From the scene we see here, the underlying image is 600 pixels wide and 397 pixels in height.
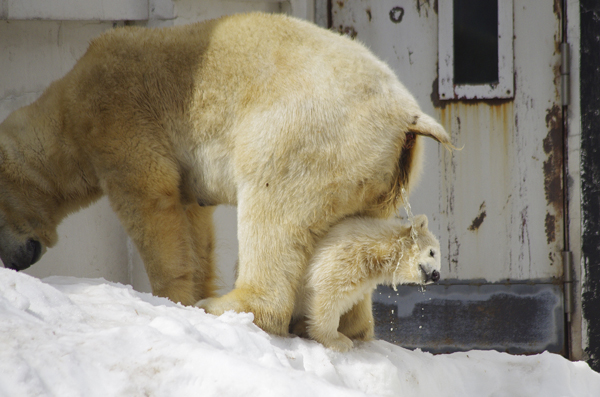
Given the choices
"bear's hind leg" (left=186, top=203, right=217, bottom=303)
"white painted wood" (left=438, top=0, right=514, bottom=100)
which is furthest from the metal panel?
"bear's hind leg" (left=186, top=203, right=217, bottom=303)

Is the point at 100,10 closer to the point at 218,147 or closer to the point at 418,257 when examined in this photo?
the point at 218,147

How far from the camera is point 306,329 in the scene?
9.71 feet

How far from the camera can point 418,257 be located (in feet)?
9.05

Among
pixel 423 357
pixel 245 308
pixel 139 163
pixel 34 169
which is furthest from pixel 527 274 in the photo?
pixel 34 169

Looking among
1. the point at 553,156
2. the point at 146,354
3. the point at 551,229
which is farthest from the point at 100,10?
the point at 551,229

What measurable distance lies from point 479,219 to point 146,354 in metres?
3.83

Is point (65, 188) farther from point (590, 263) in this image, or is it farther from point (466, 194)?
point (590, 263)

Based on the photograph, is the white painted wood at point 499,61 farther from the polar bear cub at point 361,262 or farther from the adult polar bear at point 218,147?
the polar bear cub at point 361,262

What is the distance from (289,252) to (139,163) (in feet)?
2.96

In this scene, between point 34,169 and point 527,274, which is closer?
point 34,169

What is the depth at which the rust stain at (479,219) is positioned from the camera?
16.7 ft

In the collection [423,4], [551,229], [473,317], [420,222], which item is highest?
[423,4]

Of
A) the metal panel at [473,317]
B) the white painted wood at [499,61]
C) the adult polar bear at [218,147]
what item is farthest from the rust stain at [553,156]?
the adult polar bear at [218,147]

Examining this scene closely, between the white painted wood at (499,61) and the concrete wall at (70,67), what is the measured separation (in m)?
1.25
